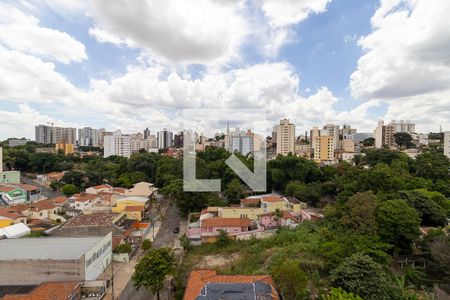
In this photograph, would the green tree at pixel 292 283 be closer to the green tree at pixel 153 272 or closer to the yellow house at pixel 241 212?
the green tree at pixel 153 272

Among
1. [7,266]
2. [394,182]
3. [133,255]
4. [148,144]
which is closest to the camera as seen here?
[7,266]

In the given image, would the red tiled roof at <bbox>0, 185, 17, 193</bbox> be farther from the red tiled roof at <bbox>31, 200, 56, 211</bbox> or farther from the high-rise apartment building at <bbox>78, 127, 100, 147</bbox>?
the high-rise apartment building at <bbox>78, 127, 100, 147</bbox>

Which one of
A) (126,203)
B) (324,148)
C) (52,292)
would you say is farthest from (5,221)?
(324,148)

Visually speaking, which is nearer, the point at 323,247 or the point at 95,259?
the point at 323,247

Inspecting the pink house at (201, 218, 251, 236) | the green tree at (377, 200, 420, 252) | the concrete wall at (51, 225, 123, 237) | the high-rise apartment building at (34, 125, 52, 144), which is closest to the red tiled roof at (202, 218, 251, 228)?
the pink house at (201, 218, 251, 236)

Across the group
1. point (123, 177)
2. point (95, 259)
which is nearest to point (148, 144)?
point (123, 177)

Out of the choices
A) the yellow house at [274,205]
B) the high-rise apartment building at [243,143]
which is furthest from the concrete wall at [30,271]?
the high-rise apartment building at [243,143]

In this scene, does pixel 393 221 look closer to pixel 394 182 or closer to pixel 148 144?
pixel 394 182

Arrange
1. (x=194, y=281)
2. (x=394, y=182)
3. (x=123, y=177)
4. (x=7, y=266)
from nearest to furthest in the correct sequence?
(x=194, y=281)
(x=7, y=266)
(x=394, y=182)
(x=123, y=177)
